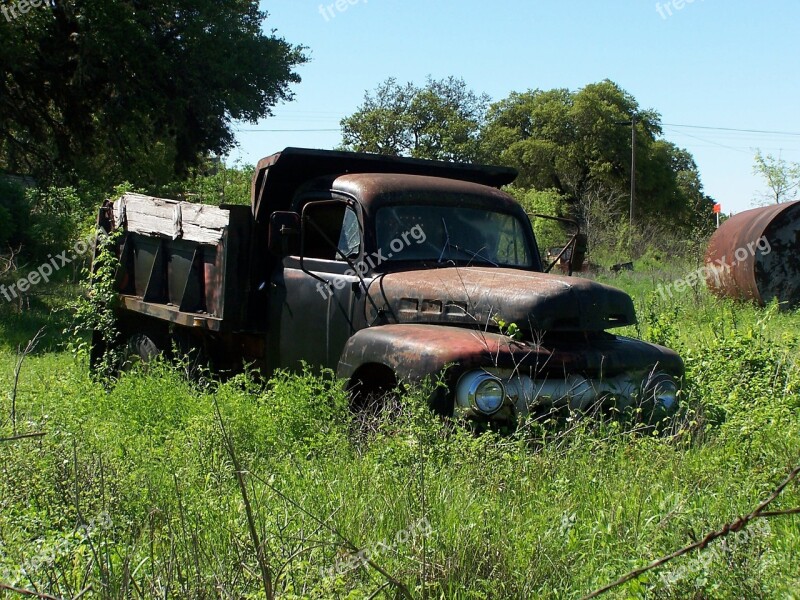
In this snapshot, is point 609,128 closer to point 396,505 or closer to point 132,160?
point 132,160

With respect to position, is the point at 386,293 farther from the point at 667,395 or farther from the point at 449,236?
the point at 667,395

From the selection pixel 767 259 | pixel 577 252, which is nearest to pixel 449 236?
pixel 577 252

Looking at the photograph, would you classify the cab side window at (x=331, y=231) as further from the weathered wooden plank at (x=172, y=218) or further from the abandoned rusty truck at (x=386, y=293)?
the weathered wooden plank at (x=172, y=218)

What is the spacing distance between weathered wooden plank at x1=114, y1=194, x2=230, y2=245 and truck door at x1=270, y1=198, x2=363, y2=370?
2.21 feet

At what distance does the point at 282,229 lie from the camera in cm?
621

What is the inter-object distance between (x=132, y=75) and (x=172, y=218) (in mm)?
13907

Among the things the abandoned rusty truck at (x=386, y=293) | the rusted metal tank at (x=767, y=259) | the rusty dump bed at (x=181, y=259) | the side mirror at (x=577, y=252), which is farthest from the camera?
the rusted metal tank at (x=767, y=259)

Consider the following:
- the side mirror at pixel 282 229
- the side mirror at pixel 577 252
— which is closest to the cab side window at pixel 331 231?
the side mirror at pixel 282 229

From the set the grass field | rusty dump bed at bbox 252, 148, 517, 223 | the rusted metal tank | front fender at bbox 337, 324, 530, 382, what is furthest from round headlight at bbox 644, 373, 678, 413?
the rusted metal tank

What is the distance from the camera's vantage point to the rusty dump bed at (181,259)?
6.96 m

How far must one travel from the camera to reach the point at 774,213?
1398 cm

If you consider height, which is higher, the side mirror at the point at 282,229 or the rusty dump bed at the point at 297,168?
the rusty dump bed at the point at 297,168

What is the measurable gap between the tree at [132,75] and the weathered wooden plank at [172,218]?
11.2 m

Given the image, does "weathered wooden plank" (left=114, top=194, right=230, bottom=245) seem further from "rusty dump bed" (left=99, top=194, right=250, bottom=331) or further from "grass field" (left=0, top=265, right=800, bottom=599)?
"grass field" (left=0, top=265, right=800, bottom=599)
